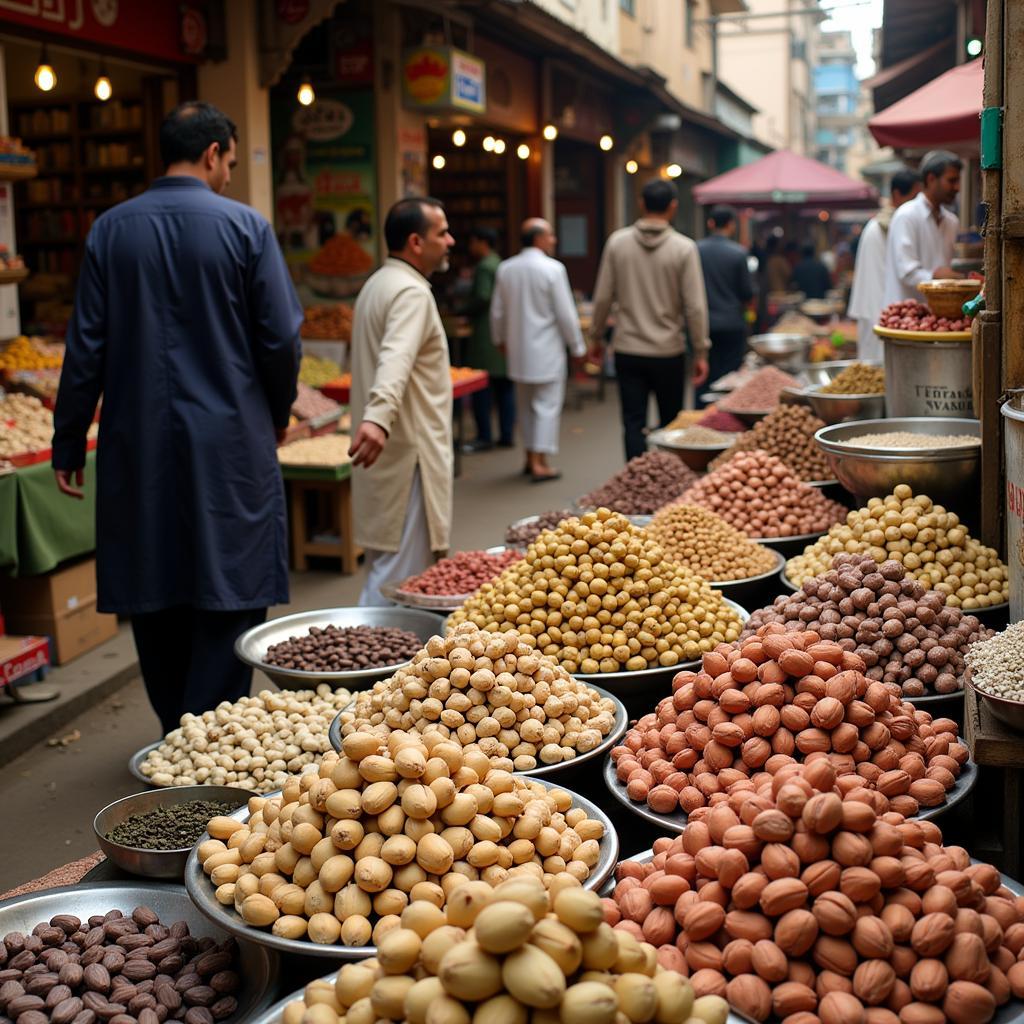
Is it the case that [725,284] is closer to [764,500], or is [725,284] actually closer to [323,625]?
[764,500]

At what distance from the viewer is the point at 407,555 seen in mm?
5551

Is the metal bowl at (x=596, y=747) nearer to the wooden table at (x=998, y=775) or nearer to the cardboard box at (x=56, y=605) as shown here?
the wooden table at (x=998, y=775)

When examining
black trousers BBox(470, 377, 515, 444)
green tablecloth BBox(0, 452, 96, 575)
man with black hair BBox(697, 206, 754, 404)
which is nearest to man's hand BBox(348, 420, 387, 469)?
green tablecloth BBox(0, 452, 96, 575)

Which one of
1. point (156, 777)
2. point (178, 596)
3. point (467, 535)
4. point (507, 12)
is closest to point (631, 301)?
point (467, 535)

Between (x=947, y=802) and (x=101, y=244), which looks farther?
(x=101, y=244)

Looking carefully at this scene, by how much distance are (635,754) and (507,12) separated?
10.8 meters

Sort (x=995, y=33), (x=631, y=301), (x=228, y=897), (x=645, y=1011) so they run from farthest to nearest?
(x=631, y=301)
(x=995, y=33)
(x=228, y=897)
(x=645, y=1011)

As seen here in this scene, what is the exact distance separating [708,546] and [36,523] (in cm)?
338

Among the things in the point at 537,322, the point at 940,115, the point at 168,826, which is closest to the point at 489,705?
the point at 168,826

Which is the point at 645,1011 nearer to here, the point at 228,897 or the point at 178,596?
the point at 228,897

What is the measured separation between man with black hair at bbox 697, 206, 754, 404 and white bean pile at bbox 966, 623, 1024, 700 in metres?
9.40

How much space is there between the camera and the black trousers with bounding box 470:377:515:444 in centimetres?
1316

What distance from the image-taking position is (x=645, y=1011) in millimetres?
1547

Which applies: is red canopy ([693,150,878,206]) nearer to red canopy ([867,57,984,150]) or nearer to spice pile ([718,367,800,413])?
red canopy ([867,57,984,150])
